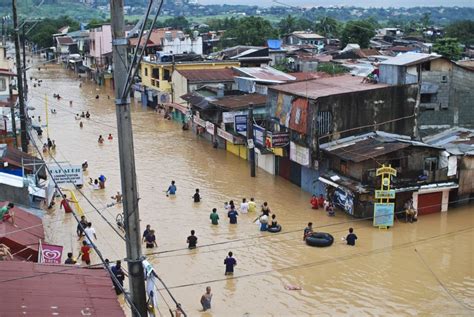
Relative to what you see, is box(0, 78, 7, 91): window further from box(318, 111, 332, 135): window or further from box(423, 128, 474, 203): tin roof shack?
box(423, 128, 474, 203): tin roof shack

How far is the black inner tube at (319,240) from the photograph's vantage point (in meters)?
23.5

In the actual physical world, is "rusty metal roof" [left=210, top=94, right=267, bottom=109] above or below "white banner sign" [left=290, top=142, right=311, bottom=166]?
above

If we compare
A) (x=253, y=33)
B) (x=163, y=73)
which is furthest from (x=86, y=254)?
(x=253, y=33)

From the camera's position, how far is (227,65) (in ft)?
195

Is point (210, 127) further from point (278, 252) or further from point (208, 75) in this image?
point (278, 252)

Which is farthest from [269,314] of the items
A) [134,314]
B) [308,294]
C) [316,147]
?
[316,147]

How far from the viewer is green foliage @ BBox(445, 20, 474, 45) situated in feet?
331

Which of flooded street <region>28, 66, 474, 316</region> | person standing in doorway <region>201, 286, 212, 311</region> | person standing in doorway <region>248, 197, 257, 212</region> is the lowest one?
flooded street <region>28, 66, 474, 316</region>

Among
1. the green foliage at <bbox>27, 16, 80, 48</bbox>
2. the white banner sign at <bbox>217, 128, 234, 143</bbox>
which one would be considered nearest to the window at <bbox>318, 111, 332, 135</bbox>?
the white banner sign at <bbox>217, 128, 234, 143</bbox>

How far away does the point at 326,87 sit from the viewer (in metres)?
32.6

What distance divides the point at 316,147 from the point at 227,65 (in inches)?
1249

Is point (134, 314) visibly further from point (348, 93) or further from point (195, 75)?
point (195, 75)

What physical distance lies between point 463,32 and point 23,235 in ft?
322

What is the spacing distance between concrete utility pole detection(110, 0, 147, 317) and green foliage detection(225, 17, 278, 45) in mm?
86516
